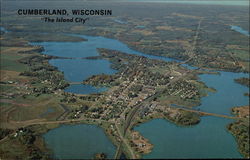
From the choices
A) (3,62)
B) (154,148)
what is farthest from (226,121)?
(3,62)

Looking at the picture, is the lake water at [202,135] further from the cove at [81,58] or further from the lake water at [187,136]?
the cove at [81,58]

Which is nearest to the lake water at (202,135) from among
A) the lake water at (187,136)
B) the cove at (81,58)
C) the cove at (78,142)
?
the lake water at (187,136)

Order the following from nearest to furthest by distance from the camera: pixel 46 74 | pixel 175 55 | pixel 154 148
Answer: pixel 154 148, pixel 46 74, pixel 175 55

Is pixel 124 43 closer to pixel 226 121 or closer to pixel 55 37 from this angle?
pixel 55 37

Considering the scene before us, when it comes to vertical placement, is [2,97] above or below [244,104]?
below

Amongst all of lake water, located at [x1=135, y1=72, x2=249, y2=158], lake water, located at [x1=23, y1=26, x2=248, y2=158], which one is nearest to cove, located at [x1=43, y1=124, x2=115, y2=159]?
lake water, located at [x1=23, y1=26, x2=248, y2=158]

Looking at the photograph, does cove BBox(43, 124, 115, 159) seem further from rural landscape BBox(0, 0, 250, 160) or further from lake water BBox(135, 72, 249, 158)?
lake water BBox(135, 72, 249, 158)

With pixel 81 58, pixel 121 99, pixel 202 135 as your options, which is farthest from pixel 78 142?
pixel 81 58

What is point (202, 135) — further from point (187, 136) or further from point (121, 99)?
point (121, 99)
